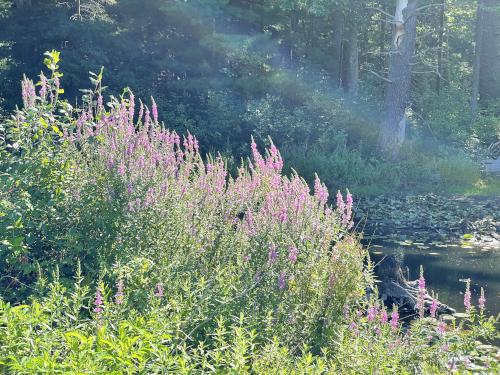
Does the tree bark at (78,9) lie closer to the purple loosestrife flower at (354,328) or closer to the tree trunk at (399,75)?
the tree trunk at (399,75)

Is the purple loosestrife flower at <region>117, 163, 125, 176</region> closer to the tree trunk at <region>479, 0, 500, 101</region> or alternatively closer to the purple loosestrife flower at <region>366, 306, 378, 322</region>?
the purple loosestrife flower at <region>366, 306, 378, 322</region>

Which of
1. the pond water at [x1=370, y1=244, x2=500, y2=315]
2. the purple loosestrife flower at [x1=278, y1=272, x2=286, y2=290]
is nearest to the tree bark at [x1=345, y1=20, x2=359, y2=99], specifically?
the pond water at [x1=370, y1=244, x2=500, y2=315]

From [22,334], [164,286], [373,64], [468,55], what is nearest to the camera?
[22,334]

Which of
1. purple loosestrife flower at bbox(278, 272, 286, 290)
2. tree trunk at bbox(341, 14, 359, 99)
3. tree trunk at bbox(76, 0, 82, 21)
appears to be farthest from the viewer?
tree trunk at bbox(341, 14, 359, 99)

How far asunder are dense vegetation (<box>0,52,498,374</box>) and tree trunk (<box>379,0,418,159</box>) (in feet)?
54.8

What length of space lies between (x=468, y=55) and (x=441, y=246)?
85.9 ft

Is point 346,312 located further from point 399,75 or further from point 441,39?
point 441,39

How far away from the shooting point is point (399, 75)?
2295cm

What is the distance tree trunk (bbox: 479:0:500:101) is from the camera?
3497 cm

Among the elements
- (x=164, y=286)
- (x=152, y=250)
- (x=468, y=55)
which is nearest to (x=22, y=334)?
(x=164, y=286)

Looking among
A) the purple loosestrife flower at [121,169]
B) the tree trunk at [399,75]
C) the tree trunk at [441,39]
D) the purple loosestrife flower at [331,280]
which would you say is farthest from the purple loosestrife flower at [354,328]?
the tree trunk at [441,39]

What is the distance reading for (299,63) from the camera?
2773 centimetres

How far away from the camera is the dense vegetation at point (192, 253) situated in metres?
Answer: 4.97

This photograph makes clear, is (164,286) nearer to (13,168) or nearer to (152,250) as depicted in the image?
(152,250)
